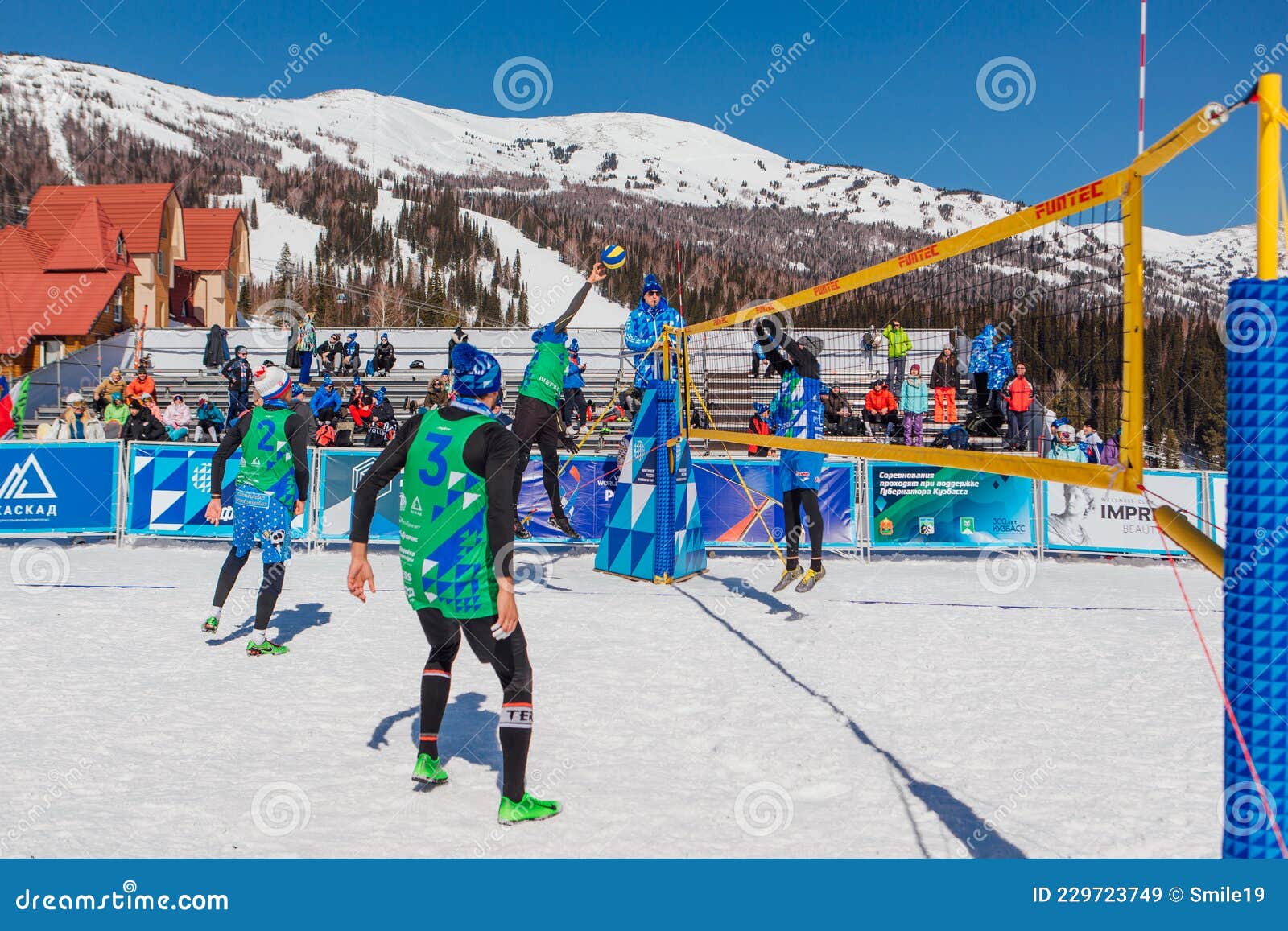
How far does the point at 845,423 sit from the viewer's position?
14008 mm

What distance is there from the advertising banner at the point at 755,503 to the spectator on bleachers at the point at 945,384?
2.21m

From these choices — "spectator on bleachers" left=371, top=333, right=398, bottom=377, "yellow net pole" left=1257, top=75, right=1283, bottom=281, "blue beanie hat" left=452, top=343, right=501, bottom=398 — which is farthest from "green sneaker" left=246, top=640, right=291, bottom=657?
"spectator on bleachers" left=371, top=333, right=398, bottom=377

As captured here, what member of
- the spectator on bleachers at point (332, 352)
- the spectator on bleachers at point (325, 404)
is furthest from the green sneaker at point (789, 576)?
the spectator on bleachers at point (332, 352)

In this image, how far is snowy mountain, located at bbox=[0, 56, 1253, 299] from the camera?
113m

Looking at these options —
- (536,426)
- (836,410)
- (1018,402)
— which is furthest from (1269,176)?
(836,410)

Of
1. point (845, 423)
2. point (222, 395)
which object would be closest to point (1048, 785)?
point (845, 423)

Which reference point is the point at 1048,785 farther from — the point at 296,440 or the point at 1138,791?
the point at 296,440

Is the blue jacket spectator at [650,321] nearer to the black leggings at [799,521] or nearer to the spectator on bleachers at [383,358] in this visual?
the black leggings at [799,521]

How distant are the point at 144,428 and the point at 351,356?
29.2 ft

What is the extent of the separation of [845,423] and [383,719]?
1042 cm

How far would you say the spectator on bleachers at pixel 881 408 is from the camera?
45.5 feet

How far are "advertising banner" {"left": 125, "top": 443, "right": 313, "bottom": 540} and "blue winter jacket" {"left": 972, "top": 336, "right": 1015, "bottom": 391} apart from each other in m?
8.67

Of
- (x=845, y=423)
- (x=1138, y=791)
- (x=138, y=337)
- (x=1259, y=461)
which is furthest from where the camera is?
(x=138, y=337)

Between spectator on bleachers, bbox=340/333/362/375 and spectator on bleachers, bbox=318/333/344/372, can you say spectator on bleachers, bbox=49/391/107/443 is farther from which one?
spectator on bleachers, bbox=318/333/344/372
